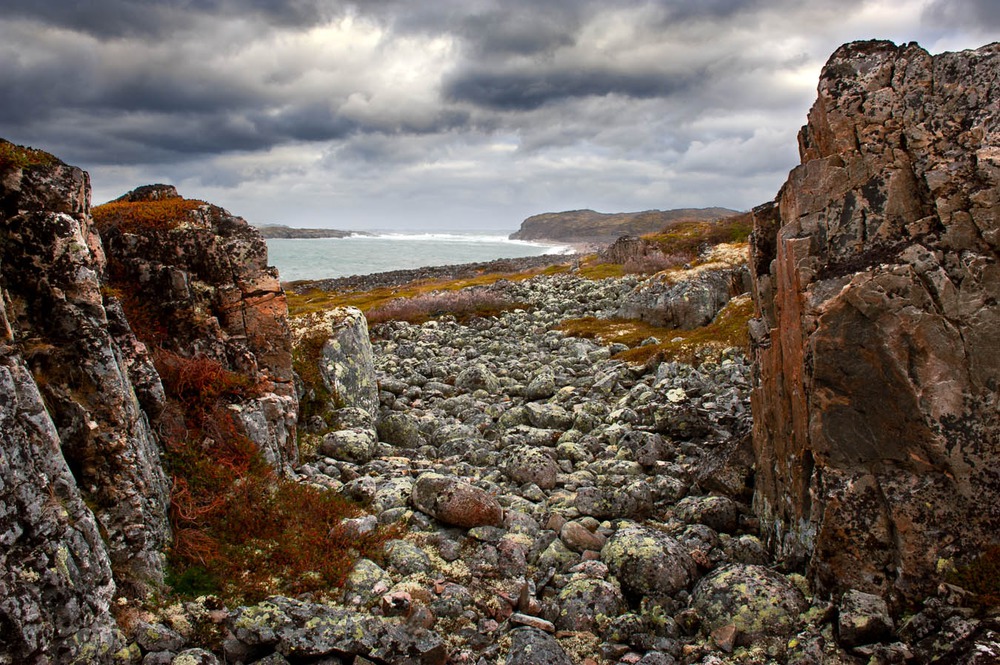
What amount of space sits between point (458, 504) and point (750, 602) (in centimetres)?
562

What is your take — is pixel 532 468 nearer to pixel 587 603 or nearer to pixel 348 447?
pixel 348 447

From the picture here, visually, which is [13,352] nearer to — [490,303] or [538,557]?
[538,557]

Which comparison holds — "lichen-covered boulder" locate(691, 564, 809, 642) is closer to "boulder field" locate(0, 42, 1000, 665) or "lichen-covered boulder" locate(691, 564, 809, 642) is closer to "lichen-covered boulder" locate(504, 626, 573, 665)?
"boulder field" locate(0, 42, 1000, 665)

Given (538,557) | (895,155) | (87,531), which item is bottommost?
(538,557)

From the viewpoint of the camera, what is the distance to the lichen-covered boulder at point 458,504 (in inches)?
473

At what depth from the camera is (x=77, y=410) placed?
8.50m

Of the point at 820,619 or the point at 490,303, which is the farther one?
the point at 490,303

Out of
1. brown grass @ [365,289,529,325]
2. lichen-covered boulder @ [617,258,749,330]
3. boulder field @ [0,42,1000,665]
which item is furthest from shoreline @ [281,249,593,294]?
boulder field @ [0,42,1000,665]

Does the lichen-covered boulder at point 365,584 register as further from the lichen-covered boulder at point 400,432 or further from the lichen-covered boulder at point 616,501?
the lichen-covered boulder at point 400,432

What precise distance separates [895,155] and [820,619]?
706cm

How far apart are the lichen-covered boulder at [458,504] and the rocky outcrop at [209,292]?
3.37 m

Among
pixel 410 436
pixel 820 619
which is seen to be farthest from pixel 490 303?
pixel 820 619

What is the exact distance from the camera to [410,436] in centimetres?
1822

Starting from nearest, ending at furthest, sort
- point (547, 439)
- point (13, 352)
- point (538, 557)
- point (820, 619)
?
point (13, 352)
point (820, 619)
point (538, 557)
point (547, 439)
